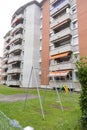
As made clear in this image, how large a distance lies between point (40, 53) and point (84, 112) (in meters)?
35.9

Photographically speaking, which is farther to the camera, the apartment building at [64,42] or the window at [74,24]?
the window at [74,24]

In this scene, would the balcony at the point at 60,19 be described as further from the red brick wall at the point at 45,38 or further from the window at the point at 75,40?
the window at the point at 75,40

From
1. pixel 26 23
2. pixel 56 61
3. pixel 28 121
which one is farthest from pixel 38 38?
pixel 28 121

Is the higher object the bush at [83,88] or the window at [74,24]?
the window at [74,24]

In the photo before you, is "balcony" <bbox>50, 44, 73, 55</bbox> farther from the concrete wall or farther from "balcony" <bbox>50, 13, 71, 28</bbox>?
the concrete wall

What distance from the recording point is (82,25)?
30047 mm

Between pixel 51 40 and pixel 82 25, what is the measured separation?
9.00 meters

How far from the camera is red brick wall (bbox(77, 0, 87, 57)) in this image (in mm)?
28891

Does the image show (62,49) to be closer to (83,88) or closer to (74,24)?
(74,24)

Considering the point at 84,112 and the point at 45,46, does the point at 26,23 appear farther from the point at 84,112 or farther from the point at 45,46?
the point at 84,112

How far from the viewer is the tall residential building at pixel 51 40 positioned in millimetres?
30500

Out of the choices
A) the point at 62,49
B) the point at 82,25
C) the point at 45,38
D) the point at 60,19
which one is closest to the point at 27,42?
the point at 45,38

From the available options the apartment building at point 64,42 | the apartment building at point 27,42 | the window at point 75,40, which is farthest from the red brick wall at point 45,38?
the window at point 75,40

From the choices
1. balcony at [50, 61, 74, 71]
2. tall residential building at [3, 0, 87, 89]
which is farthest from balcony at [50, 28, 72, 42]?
balcony at [50, 61, 74, 71]
